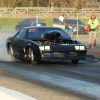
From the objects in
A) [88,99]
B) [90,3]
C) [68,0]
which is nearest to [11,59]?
[88,99]

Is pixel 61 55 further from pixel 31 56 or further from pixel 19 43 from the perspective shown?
pixel 19 43

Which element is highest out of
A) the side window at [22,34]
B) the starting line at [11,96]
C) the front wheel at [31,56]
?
the side window at [22,34]

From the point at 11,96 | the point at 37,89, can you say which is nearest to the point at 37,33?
the point at 37,89

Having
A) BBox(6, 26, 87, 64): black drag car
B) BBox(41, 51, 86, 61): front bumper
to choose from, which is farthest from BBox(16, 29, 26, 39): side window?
BBox(41, 51, 86, 61): front bumper

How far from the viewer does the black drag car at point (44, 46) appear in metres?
11.2

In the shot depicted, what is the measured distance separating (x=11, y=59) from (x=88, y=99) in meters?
7.33

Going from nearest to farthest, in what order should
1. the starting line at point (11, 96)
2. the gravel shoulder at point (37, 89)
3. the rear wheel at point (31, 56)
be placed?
the starting line at point (11, 96) → the gravel shoulder at point (37, 89) → the rear wheel at point (31, 56)

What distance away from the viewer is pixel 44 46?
11.1 metres

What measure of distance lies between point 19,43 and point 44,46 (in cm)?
163

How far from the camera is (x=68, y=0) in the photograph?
2832 inches

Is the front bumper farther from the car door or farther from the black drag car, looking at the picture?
the car door

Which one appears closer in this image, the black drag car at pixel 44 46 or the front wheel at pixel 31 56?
the black drag car at pixel 44 46

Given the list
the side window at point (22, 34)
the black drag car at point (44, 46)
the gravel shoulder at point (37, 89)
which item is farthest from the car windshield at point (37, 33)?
the gravel shoulder at point (37, 89)

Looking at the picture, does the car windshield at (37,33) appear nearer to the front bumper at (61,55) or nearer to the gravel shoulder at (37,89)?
the front bumper at (61,55)
